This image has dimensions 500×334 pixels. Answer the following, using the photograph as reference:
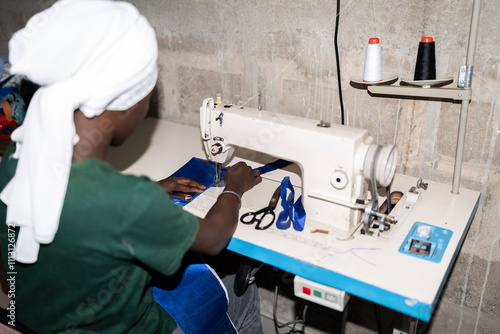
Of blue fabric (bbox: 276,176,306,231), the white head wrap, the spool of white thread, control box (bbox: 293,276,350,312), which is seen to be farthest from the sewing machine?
the white head wrap

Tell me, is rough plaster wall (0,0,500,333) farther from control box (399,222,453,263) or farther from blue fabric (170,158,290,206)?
control box (399,222,453,263)

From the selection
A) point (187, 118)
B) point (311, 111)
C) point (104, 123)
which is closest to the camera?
point (104, 123)

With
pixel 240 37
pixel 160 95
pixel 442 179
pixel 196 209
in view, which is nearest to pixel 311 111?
pixel 240 37

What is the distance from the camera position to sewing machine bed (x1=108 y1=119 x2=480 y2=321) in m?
1.13

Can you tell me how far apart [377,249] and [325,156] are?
30 centimetres

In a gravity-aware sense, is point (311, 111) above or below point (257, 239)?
above

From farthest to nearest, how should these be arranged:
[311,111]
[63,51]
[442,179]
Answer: [311,111], [442,179], [63,51]

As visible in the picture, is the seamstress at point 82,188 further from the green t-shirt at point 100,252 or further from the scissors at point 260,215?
the scissors at point 260,215

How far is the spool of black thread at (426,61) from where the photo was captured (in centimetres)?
144

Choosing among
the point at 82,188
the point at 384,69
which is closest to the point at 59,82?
the point at 82,188

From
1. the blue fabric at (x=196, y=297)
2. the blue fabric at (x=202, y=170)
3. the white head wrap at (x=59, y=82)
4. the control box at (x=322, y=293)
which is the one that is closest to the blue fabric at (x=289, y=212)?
the blue fabric at (x=196, y=297)

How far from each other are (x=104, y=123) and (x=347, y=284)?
74 cm

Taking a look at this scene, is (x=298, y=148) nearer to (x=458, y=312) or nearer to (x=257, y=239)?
(x=257, y=239)

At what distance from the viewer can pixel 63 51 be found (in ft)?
3.16
